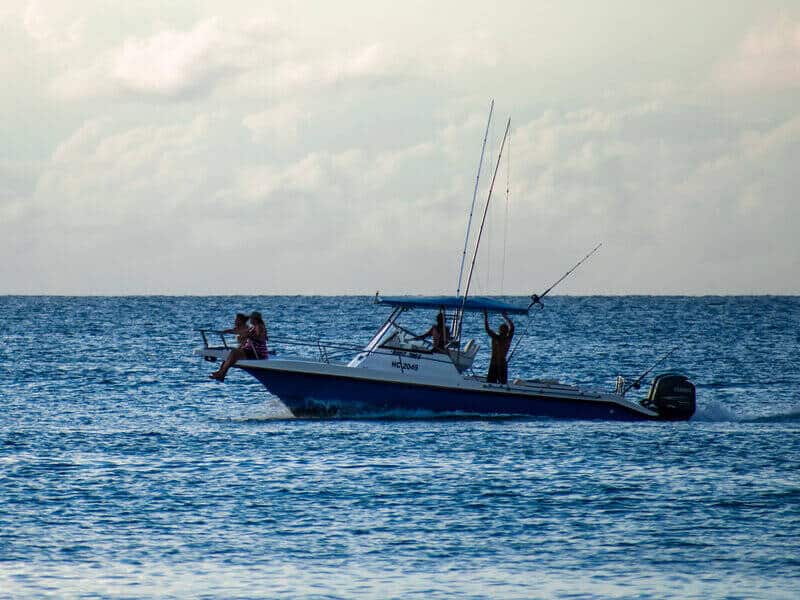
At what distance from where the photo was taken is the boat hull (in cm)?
2527

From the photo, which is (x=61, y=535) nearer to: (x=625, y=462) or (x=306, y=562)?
(x=306, y=562)

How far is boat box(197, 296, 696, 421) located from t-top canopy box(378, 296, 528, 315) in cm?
2

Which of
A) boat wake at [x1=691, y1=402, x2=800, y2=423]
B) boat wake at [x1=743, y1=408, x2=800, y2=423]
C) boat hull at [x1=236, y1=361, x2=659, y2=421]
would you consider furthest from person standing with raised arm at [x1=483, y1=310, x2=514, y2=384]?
boat wake at [x1=743, y1=408, x2=800, y2=423]

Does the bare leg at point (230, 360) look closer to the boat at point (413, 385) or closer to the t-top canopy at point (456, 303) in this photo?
the boat at point (413, 385)

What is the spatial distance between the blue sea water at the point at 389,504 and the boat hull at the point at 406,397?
0.85ft

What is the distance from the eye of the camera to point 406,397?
83.7 ft

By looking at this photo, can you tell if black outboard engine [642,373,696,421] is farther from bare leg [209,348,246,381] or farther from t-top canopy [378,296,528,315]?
bare leg [209,348,246,381]

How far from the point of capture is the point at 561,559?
1469cm

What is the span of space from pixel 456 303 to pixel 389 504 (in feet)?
27.6

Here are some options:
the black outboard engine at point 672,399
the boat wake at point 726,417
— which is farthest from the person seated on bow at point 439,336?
the boat wake at point 726,417

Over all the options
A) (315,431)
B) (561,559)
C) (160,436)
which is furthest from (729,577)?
(160,436)

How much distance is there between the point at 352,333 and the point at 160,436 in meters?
62.5

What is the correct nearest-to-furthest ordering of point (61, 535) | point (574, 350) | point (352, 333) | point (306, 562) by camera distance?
point (306, 562), point (61, 535), point (574, 350), point (352, 333)

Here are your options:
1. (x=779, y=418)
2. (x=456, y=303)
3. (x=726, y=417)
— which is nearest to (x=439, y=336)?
(x=456, y=303)
